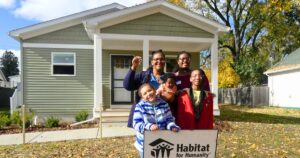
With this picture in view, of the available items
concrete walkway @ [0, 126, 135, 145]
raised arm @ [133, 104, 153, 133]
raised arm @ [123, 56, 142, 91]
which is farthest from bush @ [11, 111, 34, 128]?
raised arm @ [133, 104, 153, 133]

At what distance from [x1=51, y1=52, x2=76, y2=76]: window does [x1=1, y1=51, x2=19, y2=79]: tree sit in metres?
67.7

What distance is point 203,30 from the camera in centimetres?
1319

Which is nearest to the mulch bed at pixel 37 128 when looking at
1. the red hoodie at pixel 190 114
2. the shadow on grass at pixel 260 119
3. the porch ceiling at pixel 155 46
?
the porch ceiling at pixel 155 46

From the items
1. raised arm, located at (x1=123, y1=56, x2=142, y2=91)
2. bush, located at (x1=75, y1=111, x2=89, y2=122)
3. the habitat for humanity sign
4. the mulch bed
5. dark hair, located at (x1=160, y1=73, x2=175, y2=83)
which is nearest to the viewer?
the habitat for humanity sign

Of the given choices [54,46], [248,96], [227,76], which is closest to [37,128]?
[54,46]

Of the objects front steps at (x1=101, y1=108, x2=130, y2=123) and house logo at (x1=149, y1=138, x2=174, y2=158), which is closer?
house logo at (x1=149, y1=138, x2=174, y2=158)

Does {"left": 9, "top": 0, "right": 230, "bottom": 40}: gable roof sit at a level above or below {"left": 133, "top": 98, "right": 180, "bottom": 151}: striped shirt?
above

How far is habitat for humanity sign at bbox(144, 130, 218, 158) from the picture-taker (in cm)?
360

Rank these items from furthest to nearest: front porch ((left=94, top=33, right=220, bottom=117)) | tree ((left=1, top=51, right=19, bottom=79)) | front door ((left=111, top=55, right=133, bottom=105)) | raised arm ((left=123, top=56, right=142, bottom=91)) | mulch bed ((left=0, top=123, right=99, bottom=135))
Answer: tree ((left=1, top=51, right=19, bottom=79)), front door ((left=111, top=55, right=133, bottom=105)), front porch ((left=94, top=33, right=220, bottom=117)), mulch bed ((left=0, top=123, right=99, bottom=135)), raised arm ((left=123, top=56, right=142, bottom=91))

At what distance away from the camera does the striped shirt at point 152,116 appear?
3.68 meters

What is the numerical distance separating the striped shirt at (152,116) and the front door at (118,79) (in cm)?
1175

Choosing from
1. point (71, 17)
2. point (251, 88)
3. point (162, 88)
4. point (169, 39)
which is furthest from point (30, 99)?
point (251, 88)

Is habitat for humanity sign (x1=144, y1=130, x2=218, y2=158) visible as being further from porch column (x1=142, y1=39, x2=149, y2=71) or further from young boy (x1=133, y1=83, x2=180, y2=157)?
porch column (x1=142, y1=39, x2=149, y2=71)

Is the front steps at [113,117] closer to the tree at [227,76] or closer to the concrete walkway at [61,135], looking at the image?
the concrete walkway at [61,135]
